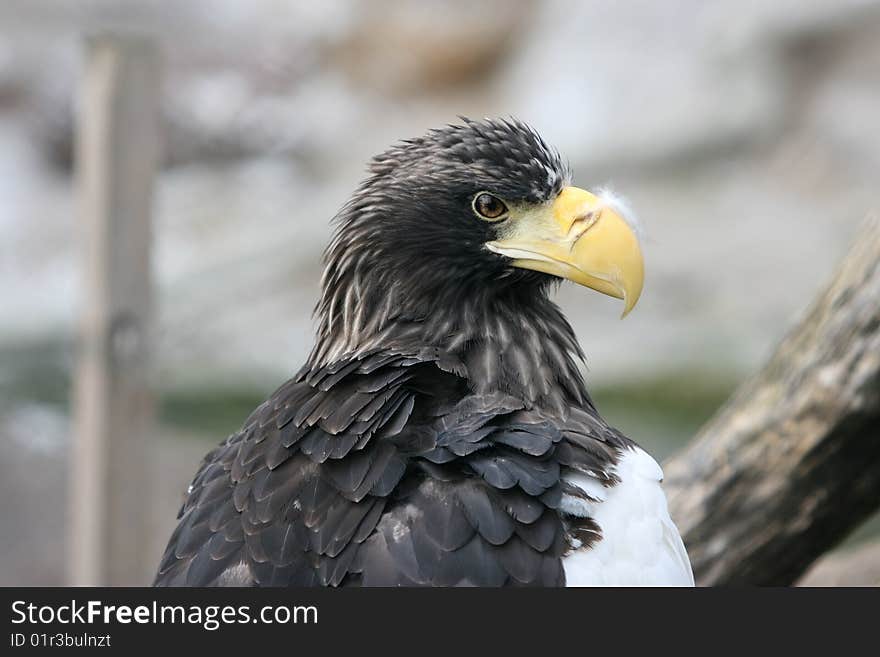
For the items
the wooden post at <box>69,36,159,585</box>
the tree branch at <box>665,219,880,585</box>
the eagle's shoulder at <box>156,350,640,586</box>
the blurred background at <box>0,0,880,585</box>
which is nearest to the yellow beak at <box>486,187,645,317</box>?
the eagle's shoulder at <box>156,350,640,586</box>

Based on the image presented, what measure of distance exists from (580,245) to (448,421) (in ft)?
1.51

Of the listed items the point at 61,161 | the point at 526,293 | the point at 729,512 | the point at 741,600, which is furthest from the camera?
the point at 61,161

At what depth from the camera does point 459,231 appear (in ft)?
8.02

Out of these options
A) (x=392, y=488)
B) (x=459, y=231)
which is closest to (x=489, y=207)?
(x=459, y=231)

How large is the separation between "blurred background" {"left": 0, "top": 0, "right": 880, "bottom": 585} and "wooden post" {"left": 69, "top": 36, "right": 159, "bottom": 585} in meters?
2.06

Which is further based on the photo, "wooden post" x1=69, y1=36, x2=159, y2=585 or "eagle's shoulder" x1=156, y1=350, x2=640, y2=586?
"wooden post" x1=69, y1=36, x2=159, y2=585

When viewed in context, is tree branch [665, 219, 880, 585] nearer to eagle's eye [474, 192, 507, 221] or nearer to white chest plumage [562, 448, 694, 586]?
white chest plumage [562, 448, 694, 586]

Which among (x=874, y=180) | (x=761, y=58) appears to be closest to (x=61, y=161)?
(x=761, y=58)

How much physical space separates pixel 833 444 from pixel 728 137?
570 centimetres

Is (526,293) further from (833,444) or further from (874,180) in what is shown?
(874,180)

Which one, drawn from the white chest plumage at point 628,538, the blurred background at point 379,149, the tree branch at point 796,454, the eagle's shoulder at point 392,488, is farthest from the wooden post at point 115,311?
the blurred background at point 379,149

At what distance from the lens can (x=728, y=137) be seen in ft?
27.0

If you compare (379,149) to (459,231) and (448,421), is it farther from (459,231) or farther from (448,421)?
(448,421)

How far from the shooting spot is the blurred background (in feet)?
22.8
